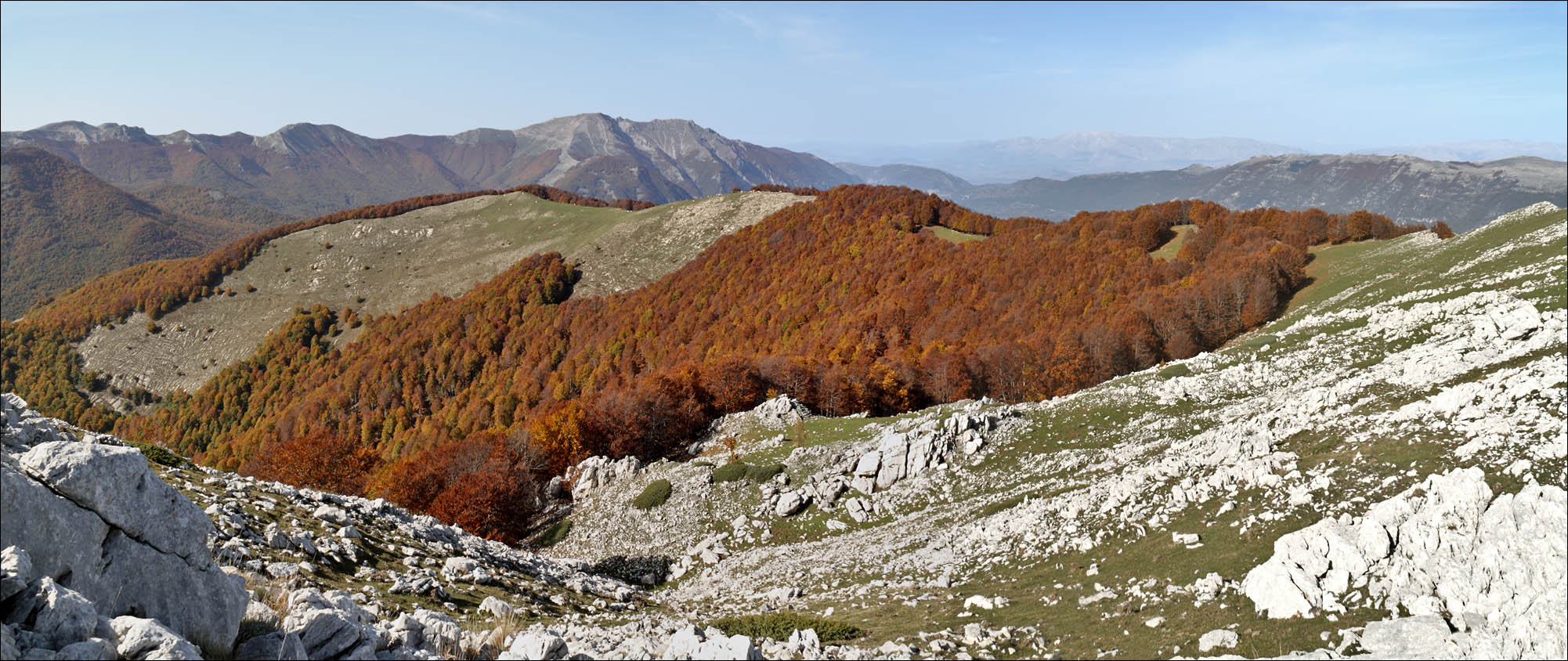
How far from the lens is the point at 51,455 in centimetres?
898

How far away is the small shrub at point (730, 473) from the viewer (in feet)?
142

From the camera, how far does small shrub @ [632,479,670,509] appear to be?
43.0 meters

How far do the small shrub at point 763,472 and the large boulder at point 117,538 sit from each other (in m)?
33.4

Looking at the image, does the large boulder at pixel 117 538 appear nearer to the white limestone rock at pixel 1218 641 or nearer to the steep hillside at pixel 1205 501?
the steep hillside at pixel 1205 501

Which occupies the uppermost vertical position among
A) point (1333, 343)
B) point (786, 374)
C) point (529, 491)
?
point (1333, 343)

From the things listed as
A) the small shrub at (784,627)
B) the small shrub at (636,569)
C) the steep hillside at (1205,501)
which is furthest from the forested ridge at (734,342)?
the small shrub at (784,627)

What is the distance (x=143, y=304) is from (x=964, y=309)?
18840cm

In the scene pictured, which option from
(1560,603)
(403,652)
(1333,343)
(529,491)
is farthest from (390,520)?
(1333,343)

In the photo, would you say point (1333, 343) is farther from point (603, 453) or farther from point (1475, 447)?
point (603, 453)

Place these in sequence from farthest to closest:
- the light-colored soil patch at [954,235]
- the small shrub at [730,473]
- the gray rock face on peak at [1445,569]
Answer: the light-colored soil patch at [954,235] → the small shrub at [730,473] → the gray rock face on peak at [1445,569]

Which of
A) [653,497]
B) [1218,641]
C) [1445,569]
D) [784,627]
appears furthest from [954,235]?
[1218,641]

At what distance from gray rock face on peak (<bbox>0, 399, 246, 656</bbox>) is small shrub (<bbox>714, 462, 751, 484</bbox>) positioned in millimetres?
33756

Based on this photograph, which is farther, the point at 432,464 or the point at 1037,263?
the point at 1037,263

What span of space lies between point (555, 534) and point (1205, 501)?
38362 millimetres
